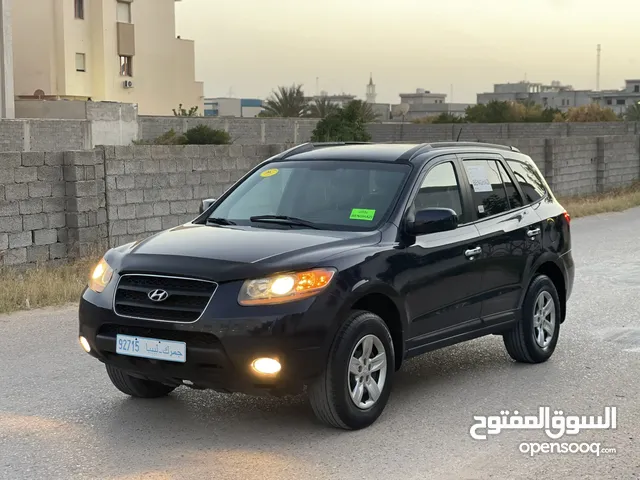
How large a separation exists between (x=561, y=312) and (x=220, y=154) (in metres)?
9.70

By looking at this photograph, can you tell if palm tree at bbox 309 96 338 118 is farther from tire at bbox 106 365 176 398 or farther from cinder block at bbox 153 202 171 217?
tire at bbox 106 365 176 398

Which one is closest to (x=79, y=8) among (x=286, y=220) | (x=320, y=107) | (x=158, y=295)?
(x=320, y=107)

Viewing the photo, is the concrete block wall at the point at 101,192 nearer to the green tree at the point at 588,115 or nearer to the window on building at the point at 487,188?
the window on building at the point at 487,188

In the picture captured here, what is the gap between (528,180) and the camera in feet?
27.2

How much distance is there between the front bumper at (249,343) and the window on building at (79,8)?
68.6m

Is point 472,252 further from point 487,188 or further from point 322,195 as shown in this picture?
point 322,195

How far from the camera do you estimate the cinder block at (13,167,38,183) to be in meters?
13.2

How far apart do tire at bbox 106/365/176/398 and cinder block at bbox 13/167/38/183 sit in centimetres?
719

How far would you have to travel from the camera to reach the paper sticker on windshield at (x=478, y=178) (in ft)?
24.4

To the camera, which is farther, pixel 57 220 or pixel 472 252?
pixel 57 220

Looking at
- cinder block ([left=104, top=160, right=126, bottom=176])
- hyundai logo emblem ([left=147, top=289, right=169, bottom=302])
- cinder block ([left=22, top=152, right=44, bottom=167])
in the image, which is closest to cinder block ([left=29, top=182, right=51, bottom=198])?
cinder block ([left=22, top=152, right=44, bottom=167])

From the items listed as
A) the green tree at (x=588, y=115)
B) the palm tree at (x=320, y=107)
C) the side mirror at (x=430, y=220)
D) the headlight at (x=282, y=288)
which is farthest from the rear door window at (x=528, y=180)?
the green tree at (x=588, y=115)

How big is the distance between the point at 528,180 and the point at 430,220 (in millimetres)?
Result: 2140

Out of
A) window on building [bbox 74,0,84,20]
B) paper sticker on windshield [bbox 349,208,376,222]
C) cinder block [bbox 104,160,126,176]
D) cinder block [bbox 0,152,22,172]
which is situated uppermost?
window on building [bbox 74,0,84,20]
